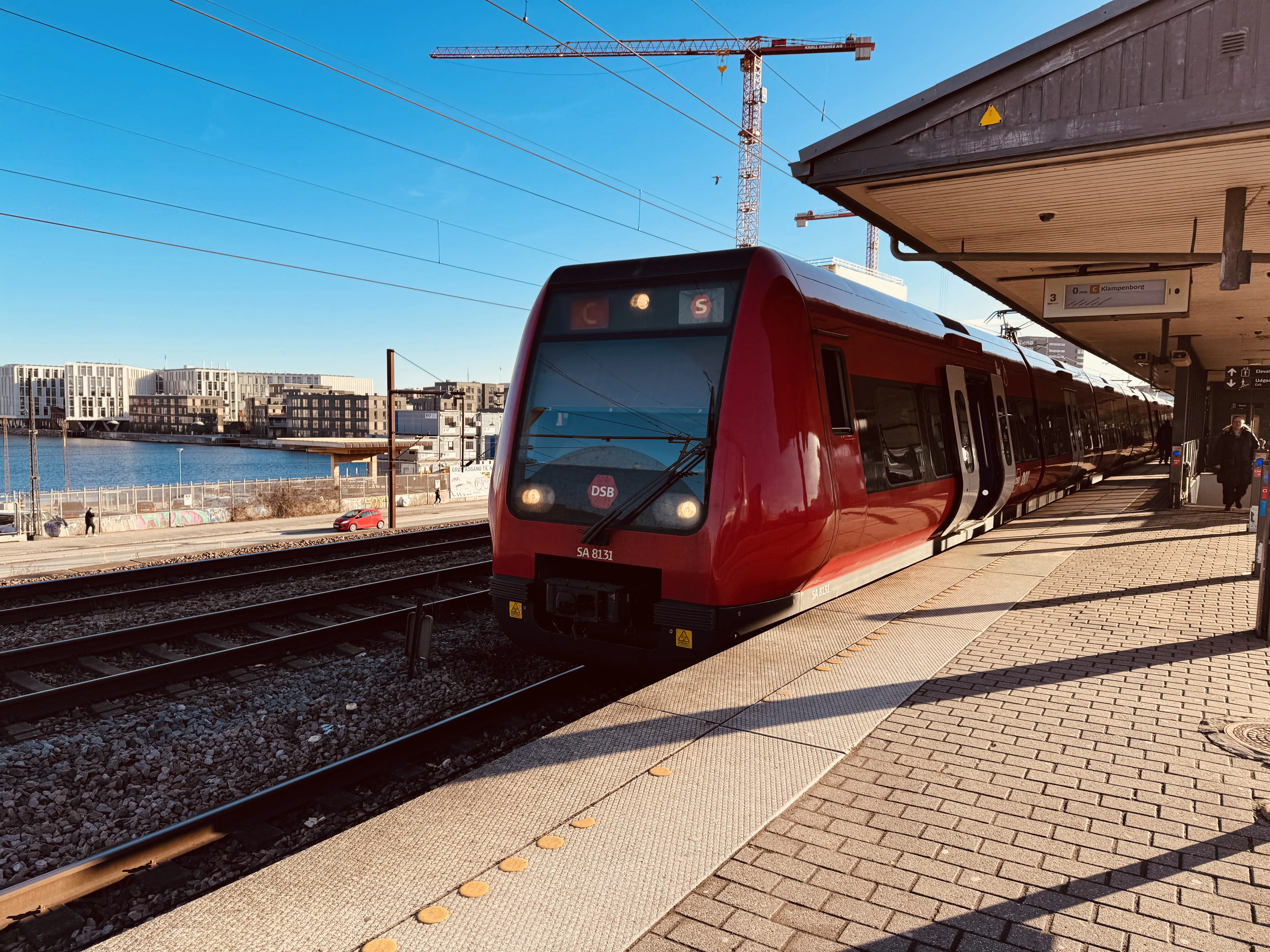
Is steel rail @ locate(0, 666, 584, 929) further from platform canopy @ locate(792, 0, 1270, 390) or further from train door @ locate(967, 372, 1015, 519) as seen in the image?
train door @ locate(967, 372, 1015, 519)

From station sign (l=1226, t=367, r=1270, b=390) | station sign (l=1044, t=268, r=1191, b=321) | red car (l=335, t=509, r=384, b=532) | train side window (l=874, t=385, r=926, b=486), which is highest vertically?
station sign (l=1044, t=268, r=1191, b=321)

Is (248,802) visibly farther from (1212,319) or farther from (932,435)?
(1212,319)

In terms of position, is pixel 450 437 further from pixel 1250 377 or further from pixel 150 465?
pixel 1250 377

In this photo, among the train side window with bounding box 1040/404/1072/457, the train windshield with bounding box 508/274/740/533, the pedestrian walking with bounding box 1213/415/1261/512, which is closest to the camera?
the train windshield with bounding box 508/274/740/533

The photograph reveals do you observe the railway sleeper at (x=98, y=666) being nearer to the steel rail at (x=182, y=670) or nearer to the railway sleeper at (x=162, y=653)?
the steel rail at (x=182, y=670)

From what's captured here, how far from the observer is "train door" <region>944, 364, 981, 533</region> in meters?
8.91

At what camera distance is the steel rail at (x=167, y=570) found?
1096cm

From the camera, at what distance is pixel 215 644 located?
816cm

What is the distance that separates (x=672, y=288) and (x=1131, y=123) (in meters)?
3.86

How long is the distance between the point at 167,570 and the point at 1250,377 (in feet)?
66.1

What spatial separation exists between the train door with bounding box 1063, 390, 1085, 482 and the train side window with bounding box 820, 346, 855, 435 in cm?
1152

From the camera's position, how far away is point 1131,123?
6.20m

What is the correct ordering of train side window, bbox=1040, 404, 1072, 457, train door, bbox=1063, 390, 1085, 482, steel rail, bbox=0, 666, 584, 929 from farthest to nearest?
train door, bbox=1063, 390, 1085, 482, train side window, bbox=1040, 404, 1072, 457, steel rail, bbox=0, 666, 584, 929

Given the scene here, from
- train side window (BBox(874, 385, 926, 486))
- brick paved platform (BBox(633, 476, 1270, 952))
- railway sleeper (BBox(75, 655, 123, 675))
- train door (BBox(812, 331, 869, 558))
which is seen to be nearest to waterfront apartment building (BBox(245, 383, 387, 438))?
railway sleeper (BBox(75, 655, 123, 675))
